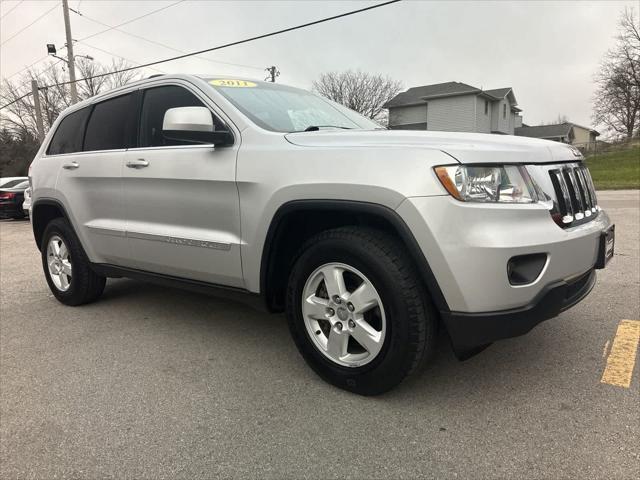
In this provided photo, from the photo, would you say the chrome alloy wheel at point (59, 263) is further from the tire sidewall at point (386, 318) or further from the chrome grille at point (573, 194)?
the chrome grille at point (573, 194)

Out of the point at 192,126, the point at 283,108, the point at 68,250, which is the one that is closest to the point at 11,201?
the point at 68,250

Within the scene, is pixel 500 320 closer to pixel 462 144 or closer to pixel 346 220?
pixel 462 144

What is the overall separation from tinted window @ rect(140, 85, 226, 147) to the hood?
3.53 feet

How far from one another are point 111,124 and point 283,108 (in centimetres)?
158

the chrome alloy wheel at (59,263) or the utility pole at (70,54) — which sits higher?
the utility pole at (70,54)

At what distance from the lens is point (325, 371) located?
2684mm

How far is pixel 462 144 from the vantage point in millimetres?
2227

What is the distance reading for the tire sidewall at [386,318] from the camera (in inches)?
90.4

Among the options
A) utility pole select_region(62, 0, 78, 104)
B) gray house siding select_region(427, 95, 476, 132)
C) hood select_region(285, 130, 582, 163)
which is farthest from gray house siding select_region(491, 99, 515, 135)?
hood select_region(285, 130, 582, 163)

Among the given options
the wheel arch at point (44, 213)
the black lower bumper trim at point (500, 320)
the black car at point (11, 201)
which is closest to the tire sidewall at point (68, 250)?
the wheel arch at point (44, 213)

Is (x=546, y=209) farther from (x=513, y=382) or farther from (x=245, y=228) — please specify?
(x=245, y=228)

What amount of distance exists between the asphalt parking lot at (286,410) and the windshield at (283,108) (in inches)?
60.7

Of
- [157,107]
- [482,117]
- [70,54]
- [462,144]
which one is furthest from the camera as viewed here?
[482,117]

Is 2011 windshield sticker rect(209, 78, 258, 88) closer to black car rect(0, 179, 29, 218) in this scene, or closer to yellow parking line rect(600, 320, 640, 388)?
yellow parking line rect(600, 320, 640, 388)
